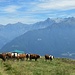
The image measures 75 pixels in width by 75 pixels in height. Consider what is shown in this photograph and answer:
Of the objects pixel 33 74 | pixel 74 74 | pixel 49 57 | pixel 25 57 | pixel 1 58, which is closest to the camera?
pixel 33 74

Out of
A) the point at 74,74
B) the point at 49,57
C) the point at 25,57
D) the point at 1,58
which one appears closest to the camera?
the point at 74,74

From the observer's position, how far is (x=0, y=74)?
79.5ft

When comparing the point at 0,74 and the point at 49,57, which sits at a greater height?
the point at 0,74

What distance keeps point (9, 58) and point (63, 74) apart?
2121 centimetres

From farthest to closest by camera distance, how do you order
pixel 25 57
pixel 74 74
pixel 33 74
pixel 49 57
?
pixel 49 57
pixel 25 57
pixel 74 74
pixel 33 74

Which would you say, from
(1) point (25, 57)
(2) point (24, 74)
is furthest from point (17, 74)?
(1) point (25, 57)

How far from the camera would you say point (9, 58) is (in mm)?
47312

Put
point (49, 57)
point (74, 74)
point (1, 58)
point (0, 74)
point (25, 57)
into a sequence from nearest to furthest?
point (0, 74)
point (74, 74)
point (1, 58)
point (25, 57)
point (49, 57)

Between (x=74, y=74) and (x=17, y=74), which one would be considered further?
(x=74, y=74)

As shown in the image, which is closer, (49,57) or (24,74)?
(24,74)

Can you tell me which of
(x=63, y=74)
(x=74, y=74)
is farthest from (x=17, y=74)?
(x=74, y=74)

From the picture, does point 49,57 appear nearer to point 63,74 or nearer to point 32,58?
point 32,58

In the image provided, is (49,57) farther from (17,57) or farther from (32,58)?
(17,57)

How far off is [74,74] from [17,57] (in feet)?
63.5
